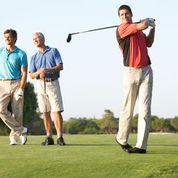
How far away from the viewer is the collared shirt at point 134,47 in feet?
29.2

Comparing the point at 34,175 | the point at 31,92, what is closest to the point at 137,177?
the point at 34,175

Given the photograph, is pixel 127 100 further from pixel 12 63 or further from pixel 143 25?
pixel 12 63

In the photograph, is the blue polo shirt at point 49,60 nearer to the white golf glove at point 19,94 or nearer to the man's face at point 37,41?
the man's face at point 37,41

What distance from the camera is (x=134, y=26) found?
8695mm

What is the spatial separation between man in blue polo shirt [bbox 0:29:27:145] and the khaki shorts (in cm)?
37

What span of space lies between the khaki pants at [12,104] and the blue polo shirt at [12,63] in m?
0.14

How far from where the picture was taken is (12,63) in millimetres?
11172

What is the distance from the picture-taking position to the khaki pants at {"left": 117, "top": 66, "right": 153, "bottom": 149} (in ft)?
29.2

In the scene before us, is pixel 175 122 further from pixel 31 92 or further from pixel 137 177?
pixel 137 177

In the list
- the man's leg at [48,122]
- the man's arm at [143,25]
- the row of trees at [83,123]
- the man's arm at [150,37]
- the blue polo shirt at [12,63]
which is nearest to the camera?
the man's arm at [143,25]

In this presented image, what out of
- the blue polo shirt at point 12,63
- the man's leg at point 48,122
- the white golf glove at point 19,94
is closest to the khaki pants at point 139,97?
the man's leg at point 48,122

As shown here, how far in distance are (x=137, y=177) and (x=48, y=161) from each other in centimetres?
132

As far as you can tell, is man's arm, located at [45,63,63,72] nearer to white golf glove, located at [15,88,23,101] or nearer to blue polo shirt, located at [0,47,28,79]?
blue polo shirt, located at [0,47,28,79]

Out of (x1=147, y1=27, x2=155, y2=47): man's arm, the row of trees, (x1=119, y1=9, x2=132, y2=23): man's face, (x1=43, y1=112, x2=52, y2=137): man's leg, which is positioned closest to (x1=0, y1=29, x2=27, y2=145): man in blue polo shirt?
(x1=43, y1=112, x2=52, y2=137): man's leg
